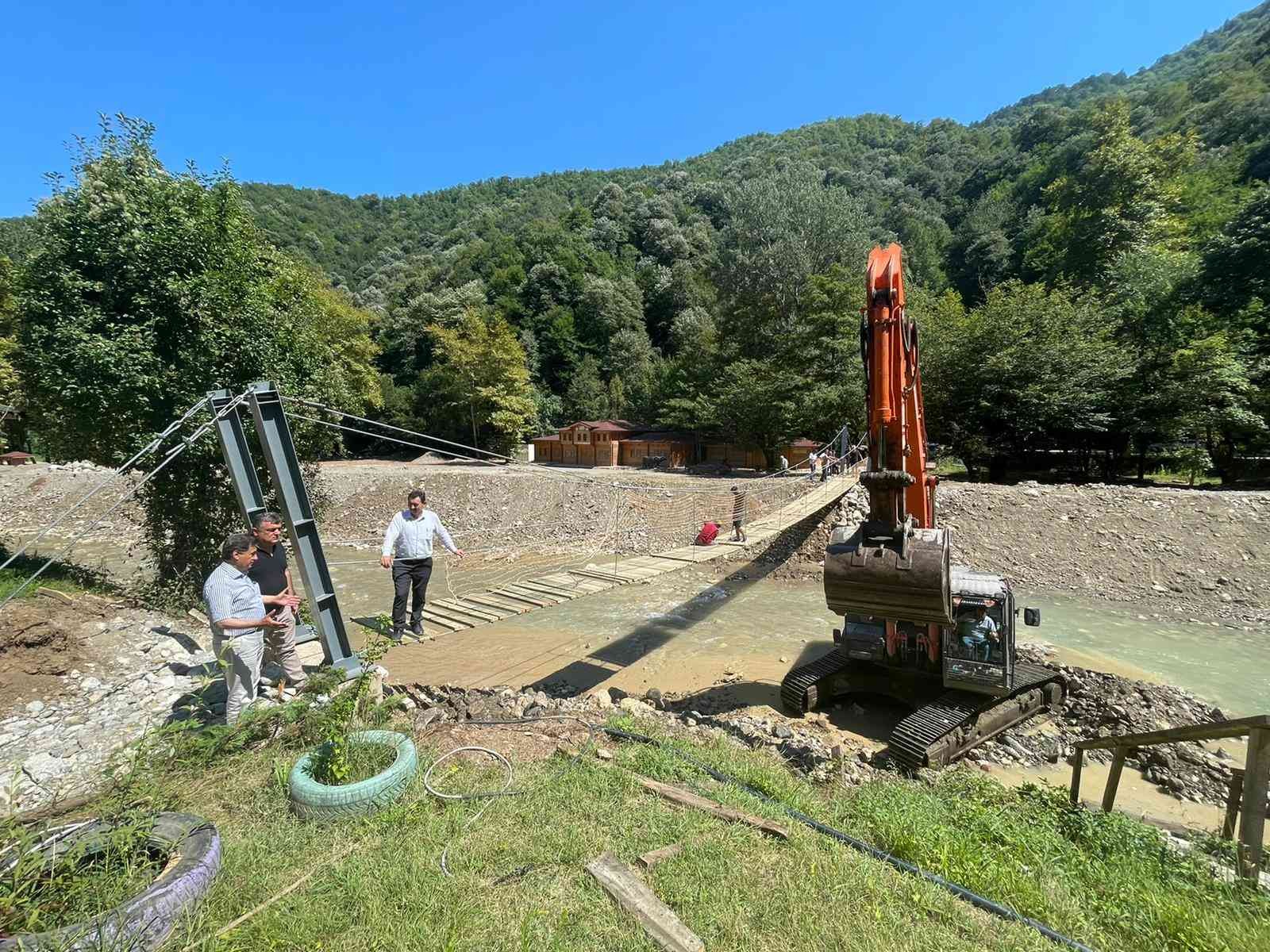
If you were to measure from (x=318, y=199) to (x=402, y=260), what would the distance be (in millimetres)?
30763

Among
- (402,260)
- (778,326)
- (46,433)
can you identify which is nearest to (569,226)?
(402,260)

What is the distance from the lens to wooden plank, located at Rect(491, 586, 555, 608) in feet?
23.0

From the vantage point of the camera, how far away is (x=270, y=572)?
4582 millimetres

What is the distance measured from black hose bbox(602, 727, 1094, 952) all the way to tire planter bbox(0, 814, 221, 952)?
8.81 ft

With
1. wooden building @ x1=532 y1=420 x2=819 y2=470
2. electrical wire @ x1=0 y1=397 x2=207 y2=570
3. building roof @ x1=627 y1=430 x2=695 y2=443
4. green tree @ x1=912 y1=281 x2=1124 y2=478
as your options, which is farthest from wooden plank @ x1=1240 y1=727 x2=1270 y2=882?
building roof @ x1=627 y1=430 x2=695 y2=443

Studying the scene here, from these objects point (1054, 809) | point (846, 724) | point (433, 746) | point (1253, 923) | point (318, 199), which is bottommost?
point (846, 724)

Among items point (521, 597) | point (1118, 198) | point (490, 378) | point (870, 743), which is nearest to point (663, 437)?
point (490, 378)

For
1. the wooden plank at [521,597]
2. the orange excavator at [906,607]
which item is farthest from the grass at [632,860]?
the wooden plank at [521,597]

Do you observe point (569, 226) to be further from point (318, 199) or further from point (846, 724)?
point (846, 724)

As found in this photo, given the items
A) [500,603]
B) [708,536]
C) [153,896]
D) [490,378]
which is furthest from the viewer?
[490,378]

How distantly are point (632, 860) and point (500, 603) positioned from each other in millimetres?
4698

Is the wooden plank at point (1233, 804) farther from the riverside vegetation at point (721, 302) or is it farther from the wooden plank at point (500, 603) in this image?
the riverside vegetation at point (721, 302)

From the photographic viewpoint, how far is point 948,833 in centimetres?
314

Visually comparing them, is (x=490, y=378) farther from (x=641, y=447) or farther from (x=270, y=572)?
(x=270, y=572)
